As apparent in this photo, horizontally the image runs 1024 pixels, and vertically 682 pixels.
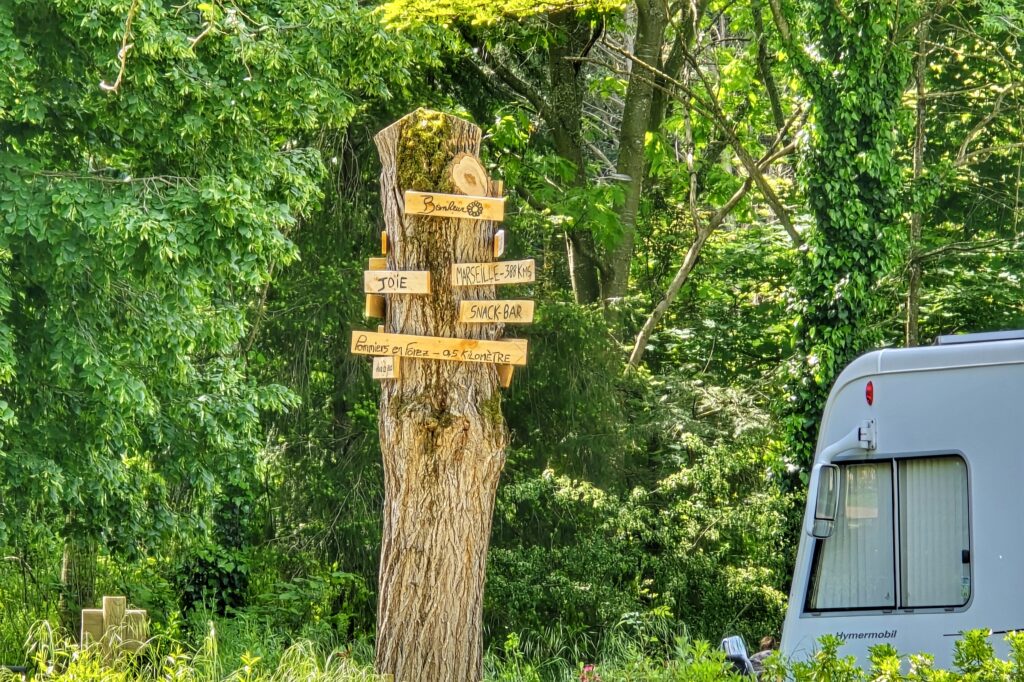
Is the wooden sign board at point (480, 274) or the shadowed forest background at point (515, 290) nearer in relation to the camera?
the wooden sign board at point (480, 274)

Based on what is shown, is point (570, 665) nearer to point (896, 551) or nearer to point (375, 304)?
point (896, 551)

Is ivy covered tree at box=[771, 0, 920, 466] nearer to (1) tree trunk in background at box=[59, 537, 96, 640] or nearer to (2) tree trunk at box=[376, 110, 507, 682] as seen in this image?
(2) tree trunk at box=[376, 110, 507, 682]

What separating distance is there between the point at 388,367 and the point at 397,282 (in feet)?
1.55

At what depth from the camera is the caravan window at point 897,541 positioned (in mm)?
6809

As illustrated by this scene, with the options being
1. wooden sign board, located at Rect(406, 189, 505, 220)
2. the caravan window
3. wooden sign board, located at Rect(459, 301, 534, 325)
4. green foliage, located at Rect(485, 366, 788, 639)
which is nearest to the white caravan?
the caravan window

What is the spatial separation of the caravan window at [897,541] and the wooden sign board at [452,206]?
2604mm

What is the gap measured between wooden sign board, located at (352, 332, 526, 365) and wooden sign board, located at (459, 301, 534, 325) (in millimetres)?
122

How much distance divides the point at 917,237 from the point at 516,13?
579cm

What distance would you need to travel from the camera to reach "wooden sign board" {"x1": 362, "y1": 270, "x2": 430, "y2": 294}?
6.69 m

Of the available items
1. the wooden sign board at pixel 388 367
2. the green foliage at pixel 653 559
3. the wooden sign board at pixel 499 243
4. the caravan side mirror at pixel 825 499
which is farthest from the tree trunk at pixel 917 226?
the wooden sign board at pixel 388 367

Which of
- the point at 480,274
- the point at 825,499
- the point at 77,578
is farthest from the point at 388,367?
the point at 77,578

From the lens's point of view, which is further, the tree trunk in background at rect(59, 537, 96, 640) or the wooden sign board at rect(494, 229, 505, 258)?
the tree trunk in background at rect(59, 537, 96, 640)

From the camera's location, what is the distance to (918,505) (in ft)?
22.9

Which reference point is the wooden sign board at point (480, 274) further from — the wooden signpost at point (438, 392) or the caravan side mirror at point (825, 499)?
the caravan side mirror at point (825, 499)
